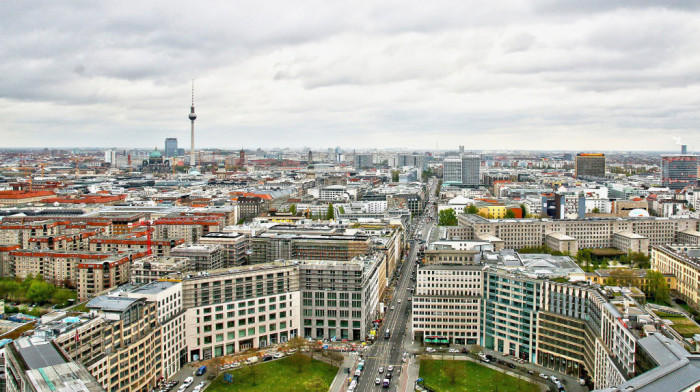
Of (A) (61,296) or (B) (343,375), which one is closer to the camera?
(B) (343,375)

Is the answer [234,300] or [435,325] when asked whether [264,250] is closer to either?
[234,300]

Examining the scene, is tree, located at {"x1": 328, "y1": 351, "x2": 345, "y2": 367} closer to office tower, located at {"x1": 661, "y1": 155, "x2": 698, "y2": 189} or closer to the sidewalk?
the sidewalk

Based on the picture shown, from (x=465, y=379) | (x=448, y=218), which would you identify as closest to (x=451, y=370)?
(x=465, y=379)

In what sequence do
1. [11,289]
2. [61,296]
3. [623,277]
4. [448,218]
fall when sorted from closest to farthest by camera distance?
[61,296], [623,277], [11,289], [448,218]

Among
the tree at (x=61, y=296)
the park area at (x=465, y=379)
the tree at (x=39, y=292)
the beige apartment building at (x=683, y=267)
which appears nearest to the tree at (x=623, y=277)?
the beige apartment building at (x=683, y=267)

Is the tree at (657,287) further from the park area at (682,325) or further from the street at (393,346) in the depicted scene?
the street at (393,346)

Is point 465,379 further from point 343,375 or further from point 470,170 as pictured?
point 470,170

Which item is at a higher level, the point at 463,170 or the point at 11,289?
the point at 463,170
